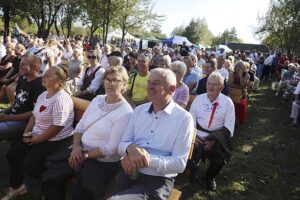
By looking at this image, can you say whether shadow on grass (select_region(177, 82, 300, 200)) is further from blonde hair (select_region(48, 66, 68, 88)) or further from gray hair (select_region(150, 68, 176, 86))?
blonde hair (select_region(48, 66, 68, 88))

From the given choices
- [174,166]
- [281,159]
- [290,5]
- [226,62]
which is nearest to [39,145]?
[174,166]

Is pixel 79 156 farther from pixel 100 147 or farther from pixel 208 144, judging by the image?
pixel 208 144

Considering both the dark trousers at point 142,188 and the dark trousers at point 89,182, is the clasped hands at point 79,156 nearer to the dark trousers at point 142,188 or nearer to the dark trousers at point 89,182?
the dark trousers at point 89,182

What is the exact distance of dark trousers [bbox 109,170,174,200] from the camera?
2859mm

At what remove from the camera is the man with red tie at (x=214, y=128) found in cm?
448

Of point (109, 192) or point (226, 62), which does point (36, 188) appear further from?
point (226, 62)

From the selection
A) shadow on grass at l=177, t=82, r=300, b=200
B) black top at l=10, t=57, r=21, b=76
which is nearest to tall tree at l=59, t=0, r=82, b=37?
black top at l=10, t=57, r=21, b=76

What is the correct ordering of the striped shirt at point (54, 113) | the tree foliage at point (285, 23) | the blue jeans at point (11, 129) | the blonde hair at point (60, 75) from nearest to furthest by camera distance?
1. the striped shirt at point (54, 113)
2. the blonde hair at point (60, 75)
3. the blue jeans at point (11, 129)
4. the tree foliage at point (285, 23)

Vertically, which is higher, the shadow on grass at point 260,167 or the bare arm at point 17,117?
the bare arm at point 17,117

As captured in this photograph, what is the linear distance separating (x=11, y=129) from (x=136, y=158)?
7.39 feet

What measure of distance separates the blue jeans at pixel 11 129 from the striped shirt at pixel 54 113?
0.47 metres

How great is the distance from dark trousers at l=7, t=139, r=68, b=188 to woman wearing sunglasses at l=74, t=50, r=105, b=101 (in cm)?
248

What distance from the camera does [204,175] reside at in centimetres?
508

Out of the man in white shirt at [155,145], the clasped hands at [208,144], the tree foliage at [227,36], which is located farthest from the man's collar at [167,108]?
the tree foliage at [227,36]
